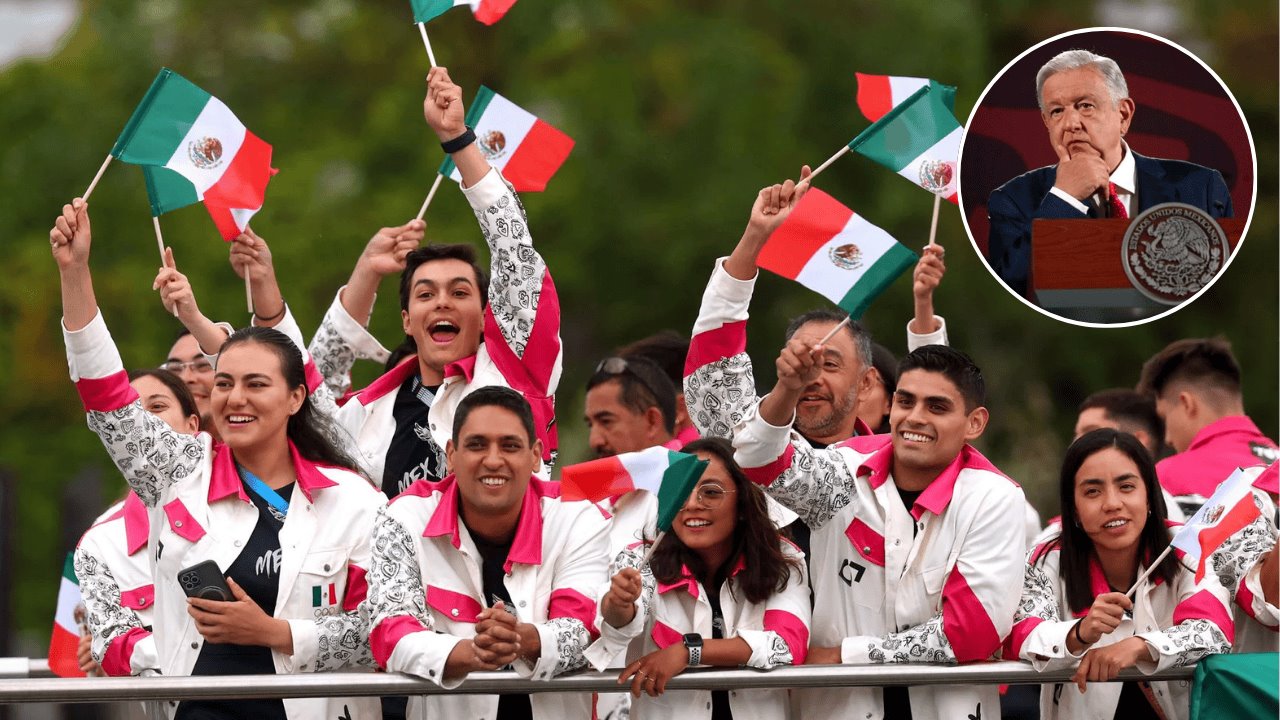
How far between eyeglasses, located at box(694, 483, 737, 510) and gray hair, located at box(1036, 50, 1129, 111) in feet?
6.06

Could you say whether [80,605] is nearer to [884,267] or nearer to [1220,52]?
[884,267]

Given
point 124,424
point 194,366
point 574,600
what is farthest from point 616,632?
point 194,366

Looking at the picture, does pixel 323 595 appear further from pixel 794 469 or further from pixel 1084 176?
pixel 1084 176

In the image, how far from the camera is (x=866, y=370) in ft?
25.6

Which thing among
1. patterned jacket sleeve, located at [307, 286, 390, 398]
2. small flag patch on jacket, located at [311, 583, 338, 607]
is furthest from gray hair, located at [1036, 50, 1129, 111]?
small flag patch on jacket, located at [311, 583, 338, 607]

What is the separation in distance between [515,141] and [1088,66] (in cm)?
247

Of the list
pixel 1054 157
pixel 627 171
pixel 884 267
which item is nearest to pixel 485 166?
pixel 884 267

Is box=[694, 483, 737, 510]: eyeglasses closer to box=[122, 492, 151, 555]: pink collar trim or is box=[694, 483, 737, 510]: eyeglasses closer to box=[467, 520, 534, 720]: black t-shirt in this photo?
box=[467, 520, 534, 720]: black t-shirt

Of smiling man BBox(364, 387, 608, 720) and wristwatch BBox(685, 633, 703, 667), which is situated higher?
smiling man BBox(364, 387, 608, 720)

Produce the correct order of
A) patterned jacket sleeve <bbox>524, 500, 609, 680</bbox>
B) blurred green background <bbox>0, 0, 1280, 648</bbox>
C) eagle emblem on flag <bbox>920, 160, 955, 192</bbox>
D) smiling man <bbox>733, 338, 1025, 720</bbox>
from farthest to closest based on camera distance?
blurred green background <bbox>0, 0, 1280, 648</bbox> → eagle emblem on flag <bbox>920, 160, 955, 192</bbox> → smiling man <bbox>733, 338, 1025, 720</bbox> → patterned jacket sleeve <bbox>524, 500, 609, 680</bbox>

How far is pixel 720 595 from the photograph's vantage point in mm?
6668

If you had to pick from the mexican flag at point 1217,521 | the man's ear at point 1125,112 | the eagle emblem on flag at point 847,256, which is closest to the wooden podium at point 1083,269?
the man's ear at point 1125,112

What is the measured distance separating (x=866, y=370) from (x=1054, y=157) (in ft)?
3.83

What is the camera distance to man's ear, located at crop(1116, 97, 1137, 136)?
7.14 m
